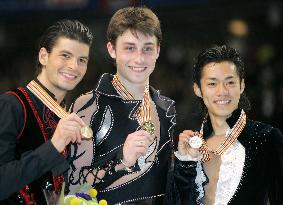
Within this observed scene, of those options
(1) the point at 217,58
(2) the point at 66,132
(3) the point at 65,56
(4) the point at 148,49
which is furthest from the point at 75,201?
(1) the point at 217,58

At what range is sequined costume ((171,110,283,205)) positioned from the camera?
2875mm

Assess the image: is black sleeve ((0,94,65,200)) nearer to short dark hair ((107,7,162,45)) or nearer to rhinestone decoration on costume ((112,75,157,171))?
rhinestone decoration on costume ((112,75,157,171))

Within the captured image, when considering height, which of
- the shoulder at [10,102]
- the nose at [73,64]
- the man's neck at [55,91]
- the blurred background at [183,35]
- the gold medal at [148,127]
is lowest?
the gold medal at [148,127]

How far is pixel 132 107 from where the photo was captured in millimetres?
3008

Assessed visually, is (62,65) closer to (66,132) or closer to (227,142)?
(66,132)

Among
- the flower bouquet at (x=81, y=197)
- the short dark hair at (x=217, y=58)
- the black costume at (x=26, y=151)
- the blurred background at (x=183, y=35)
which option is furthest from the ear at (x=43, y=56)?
the blurred background at (x=183, y=35)

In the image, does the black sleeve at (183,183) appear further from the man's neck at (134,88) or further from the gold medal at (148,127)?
the man's neck at (134,88)

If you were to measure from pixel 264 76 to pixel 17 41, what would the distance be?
353cm

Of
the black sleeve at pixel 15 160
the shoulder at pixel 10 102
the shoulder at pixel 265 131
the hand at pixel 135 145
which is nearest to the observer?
the black sleeve at pixel 15 160

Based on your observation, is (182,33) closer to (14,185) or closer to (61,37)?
(61,37)

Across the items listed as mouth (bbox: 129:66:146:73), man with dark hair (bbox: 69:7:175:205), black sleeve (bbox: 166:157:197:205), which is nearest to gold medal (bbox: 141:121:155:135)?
man with dark hair (bbox: 69:7:175:205)

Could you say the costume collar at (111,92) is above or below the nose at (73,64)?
below

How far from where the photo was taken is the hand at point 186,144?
9.33 feet

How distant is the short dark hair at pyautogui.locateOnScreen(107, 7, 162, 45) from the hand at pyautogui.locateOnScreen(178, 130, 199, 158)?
1.95 ft
